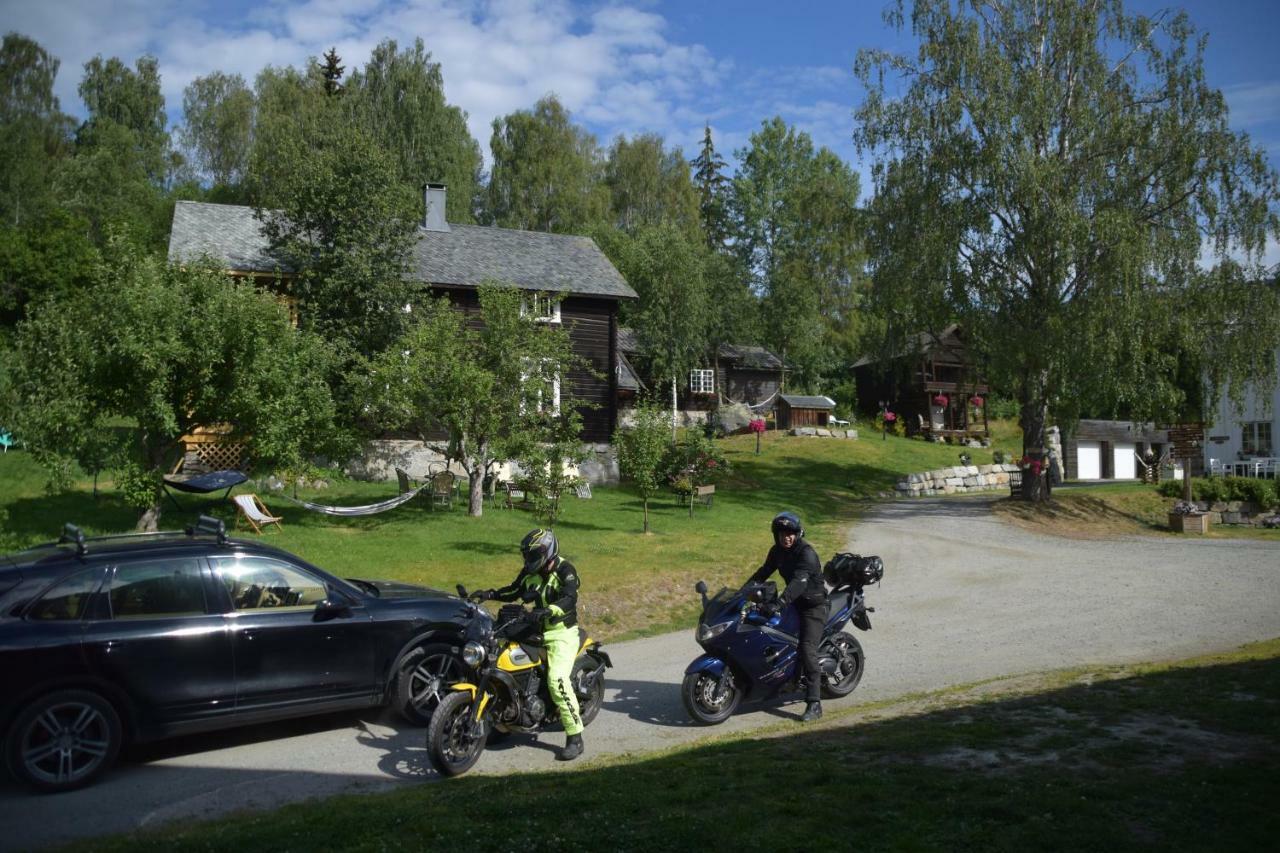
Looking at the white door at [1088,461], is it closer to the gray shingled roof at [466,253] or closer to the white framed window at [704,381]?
the white framed window at [704,381]

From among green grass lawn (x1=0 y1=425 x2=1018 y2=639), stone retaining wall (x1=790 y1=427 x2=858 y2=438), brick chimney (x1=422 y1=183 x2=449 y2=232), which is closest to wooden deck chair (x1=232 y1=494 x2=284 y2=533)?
green grass lawn (x1=0 y1=425 x2=1018 y2=639)

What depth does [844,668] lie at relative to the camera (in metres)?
8.91

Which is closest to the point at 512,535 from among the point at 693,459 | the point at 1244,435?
the point at 693,459

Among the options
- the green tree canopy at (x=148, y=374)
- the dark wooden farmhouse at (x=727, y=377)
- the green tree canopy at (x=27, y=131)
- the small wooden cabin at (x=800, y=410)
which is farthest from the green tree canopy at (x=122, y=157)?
the small wooden cabin at (x=800, y=410)

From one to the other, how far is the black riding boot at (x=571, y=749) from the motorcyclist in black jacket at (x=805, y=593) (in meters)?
2.05

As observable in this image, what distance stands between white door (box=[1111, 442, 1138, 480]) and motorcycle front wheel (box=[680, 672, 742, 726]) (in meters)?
36.6

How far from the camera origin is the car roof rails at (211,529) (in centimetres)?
765

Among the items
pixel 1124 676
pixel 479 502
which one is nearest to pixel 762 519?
pixel 479 502

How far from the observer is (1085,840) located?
4449 mm

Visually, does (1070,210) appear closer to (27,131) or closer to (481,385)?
(481,385)

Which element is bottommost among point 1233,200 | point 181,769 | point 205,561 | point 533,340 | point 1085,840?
point 181,769

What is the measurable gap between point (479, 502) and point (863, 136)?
16900mm

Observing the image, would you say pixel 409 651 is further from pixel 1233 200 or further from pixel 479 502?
pixel 1233 200

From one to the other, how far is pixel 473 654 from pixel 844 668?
12.8 feet
